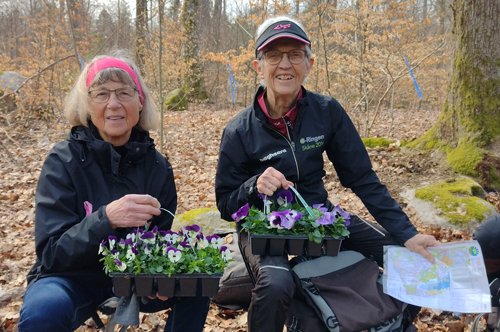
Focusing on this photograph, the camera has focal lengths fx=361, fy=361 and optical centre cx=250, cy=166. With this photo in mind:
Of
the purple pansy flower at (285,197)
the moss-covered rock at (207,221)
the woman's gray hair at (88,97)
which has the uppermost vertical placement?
the woman's gray hair at (88,97)

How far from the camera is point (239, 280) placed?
2.77m

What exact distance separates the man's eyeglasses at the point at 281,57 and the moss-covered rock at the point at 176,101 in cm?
1102

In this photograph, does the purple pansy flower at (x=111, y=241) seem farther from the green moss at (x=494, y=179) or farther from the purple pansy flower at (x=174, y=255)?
the green moss at (x=494, y=179)

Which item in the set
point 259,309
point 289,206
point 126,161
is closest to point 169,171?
point 126,161

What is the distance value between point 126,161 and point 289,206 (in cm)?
99

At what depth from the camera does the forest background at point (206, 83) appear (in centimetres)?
441

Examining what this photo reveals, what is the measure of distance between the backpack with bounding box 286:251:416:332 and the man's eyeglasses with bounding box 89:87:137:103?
1407mm

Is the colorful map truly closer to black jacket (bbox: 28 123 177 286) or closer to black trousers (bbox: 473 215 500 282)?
black trousers (bbox: 473 215 500 282)

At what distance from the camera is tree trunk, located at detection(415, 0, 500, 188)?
456cm

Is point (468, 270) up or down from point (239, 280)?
up

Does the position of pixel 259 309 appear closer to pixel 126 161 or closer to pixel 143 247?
pixel 143 247

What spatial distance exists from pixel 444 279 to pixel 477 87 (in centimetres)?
363

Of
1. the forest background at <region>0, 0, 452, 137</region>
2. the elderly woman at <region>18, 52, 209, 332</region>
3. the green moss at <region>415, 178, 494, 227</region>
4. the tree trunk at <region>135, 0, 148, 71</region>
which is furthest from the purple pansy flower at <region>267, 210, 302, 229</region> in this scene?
the tree trunk at <region>135, 0, 148, 71</region>

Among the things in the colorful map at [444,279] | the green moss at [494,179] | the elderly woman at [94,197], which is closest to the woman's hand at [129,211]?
the elderly woman at [94,197]
